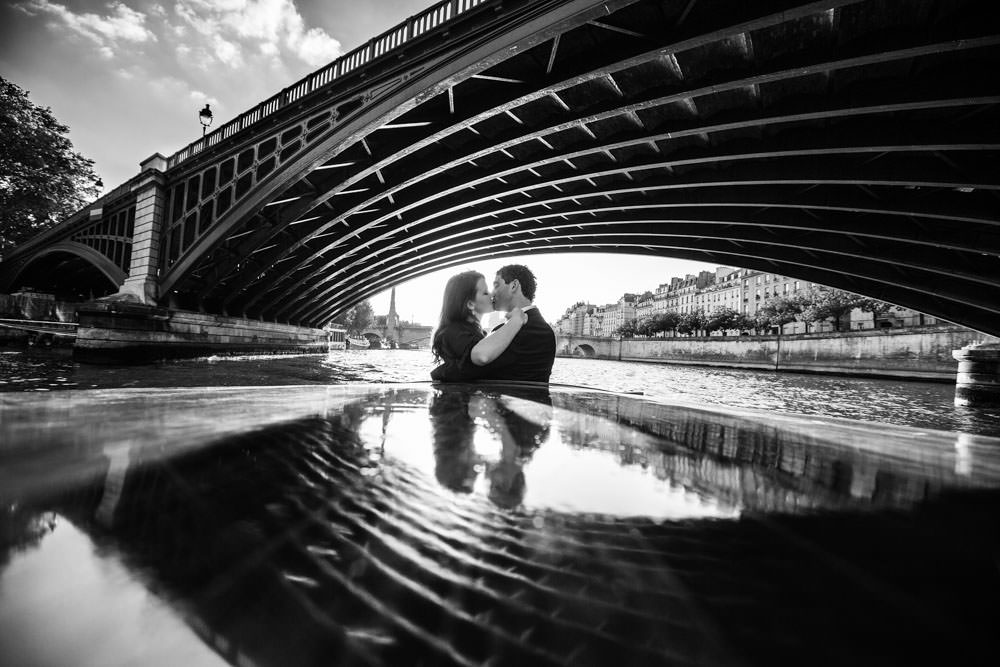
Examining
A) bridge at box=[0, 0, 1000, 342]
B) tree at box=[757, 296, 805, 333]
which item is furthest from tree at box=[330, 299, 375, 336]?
tree at box=[757, 296, 805, 333]

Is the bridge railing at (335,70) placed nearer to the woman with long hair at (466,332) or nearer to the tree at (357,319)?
the woman with long hair at (466,332)

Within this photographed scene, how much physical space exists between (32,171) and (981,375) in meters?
35.8

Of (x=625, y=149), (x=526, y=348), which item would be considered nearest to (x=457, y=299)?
(x=526, y=348)

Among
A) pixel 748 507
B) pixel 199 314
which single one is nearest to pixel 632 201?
pixel 748 507

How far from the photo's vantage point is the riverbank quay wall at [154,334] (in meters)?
9.69

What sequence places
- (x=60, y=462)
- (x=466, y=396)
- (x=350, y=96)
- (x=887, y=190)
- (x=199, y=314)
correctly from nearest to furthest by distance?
(x=60, y=462) < (x=466, y=396) < (x=350, y=96) < (x=887, y=190) < (x=199, y=314)

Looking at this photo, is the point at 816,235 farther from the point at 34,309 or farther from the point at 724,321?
the point at 724,321

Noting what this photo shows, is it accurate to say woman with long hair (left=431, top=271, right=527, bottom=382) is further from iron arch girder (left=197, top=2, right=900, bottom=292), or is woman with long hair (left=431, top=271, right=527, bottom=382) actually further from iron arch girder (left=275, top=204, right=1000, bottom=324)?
iron arch girder (left=275, top=204, right=1000, bottom=324)

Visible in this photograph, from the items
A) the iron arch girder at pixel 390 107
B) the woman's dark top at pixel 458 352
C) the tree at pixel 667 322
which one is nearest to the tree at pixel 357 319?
the tree at pixel 667 322

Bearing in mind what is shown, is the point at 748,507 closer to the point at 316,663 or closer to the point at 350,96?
the point at 316,663

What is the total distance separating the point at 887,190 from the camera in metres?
9.91

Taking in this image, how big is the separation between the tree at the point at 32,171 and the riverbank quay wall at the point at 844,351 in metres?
42.0

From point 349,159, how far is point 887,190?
13.3 metres

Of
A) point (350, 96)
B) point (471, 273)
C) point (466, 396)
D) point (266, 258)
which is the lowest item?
point (466, 396)
